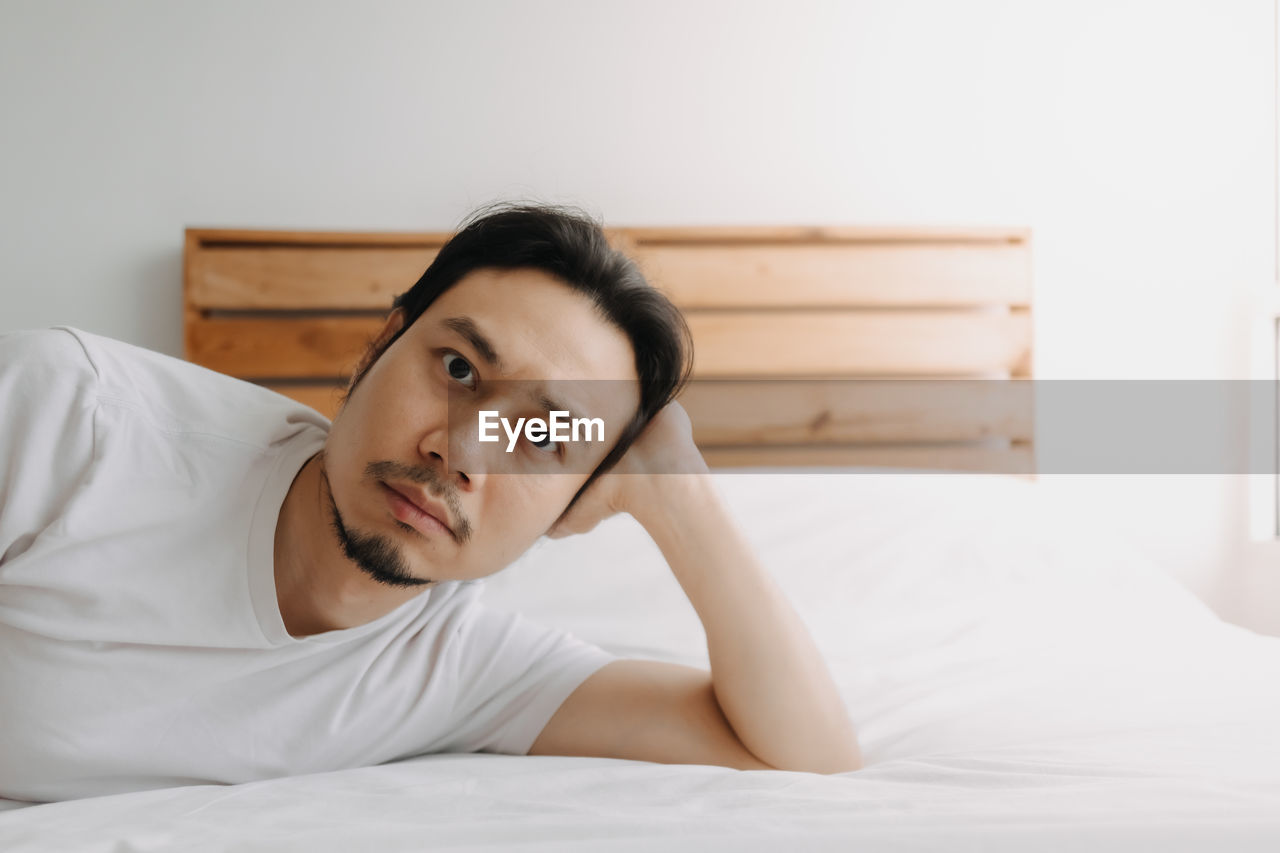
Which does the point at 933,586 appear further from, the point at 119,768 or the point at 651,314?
the point at 119,768

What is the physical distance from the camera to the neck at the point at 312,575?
3.02ft

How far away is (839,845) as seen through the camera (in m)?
0.57

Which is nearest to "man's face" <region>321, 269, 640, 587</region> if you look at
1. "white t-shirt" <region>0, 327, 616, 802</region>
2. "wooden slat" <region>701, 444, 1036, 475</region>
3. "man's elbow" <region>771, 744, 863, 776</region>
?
"white t-shirt" <region>0, 327, 616, 802</region>

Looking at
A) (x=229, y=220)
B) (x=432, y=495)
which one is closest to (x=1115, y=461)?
(x=432, y=495)

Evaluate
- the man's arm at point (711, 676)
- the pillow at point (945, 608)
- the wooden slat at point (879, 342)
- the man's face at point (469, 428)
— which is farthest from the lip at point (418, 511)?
the wooden slat at point (879, 342)

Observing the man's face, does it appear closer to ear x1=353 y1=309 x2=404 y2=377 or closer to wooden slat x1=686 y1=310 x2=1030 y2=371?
ear x1=353 y1=309 x2=404 y2=377

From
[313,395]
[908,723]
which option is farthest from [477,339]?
[313,395]

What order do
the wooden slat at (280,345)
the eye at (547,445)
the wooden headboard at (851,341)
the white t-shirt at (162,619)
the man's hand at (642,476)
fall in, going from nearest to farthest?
the white t-shirt at (162,619), the eye at (547,445), the man's hand at (642,476), the wooden slat at (280,345), the wooden headboard at (851,341)

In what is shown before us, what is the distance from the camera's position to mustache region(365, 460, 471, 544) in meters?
0.84

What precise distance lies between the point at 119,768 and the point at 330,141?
1611 mm

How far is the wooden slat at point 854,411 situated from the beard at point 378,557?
1.31 metres

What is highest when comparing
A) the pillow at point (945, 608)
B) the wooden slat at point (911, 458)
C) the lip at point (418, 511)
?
the lip at point (418, 511)

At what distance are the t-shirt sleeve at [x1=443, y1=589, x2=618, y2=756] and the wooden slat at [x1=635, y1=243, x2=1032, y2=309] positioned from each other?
1.20m

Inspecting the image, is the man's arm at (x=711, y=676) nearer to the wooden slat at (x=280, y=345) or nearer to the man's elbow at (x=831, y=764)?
the man's elbow at (x=831, y=764)
